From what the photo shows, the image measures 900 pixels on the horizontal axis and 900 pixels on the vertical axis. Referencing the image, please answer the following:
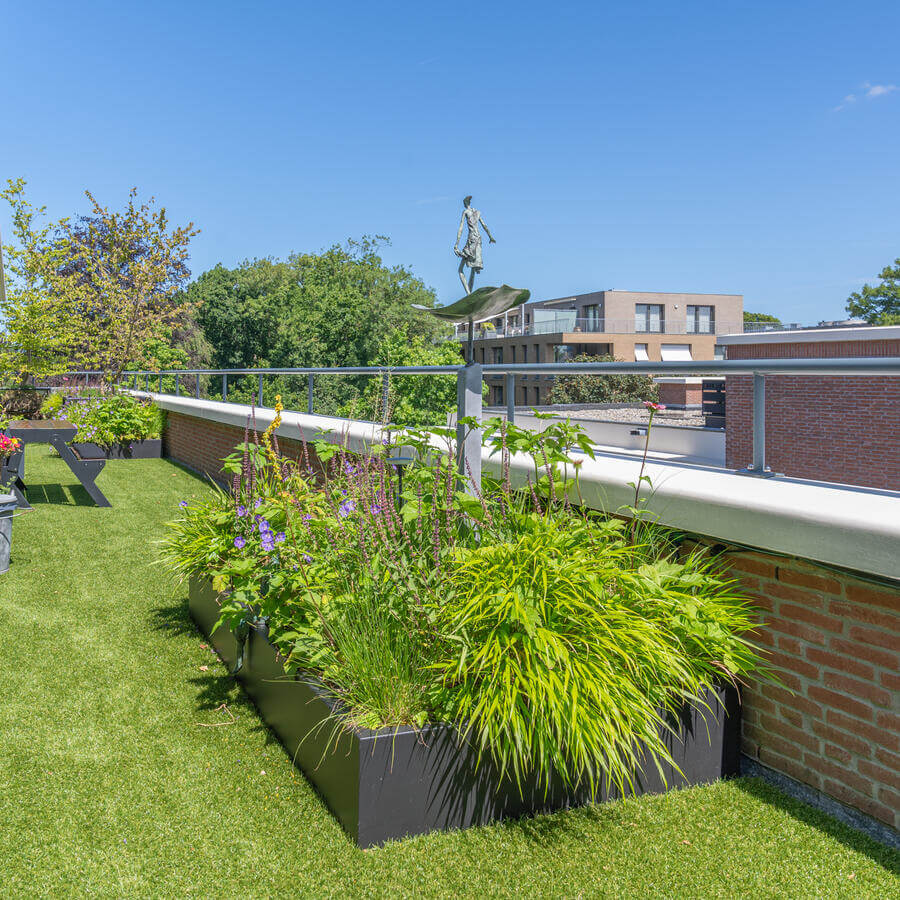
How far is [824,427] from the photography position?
4.96 meters

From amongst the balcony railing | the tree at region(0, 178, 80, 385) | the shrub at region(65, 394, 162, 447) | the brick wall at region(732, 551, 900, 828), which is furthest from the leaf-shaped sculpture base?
the balcony railing

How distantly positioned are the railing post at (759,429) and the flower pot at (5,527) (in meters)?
5.62

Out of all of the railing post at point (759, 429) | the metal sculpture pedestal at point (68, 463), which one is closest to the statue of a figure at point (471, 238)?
the railing post at point (759, 429)

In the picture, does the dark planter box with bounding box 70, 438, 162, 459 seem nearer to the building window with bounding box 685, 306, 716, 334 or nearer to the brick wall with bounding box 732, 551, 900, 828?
the brick wall with bounding box 732, 551, 900, 828

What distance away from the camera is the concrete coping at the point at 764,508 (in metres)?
2.60

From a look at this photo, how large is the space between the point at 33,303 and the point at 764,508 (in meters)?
10.5

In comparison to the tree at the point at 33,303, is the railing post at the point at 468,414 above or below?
below

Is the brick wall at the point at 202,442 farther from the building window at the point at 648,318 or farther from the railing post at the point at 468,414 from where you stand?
the building window at the point at 648,318

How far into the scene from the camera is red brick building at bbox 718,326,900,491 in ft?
11.5

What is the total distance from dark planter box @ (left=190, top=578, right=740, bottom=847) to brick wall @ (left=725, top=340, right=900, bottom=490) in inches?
45.7

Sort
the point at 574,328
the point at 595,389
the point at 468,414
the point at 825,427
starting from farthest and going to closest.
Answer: the point at 574,328 < the point at 595,389 < the point at 825,427 < the point at 468,414

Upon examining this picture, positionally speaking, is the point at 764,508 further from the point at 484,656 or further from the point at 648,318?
the point at 648,318

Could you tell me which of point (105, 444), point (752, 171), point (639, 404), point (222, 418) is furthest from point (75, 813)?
point (752, 171)

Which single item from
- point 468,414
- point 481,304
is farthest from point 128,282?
point 468,414
